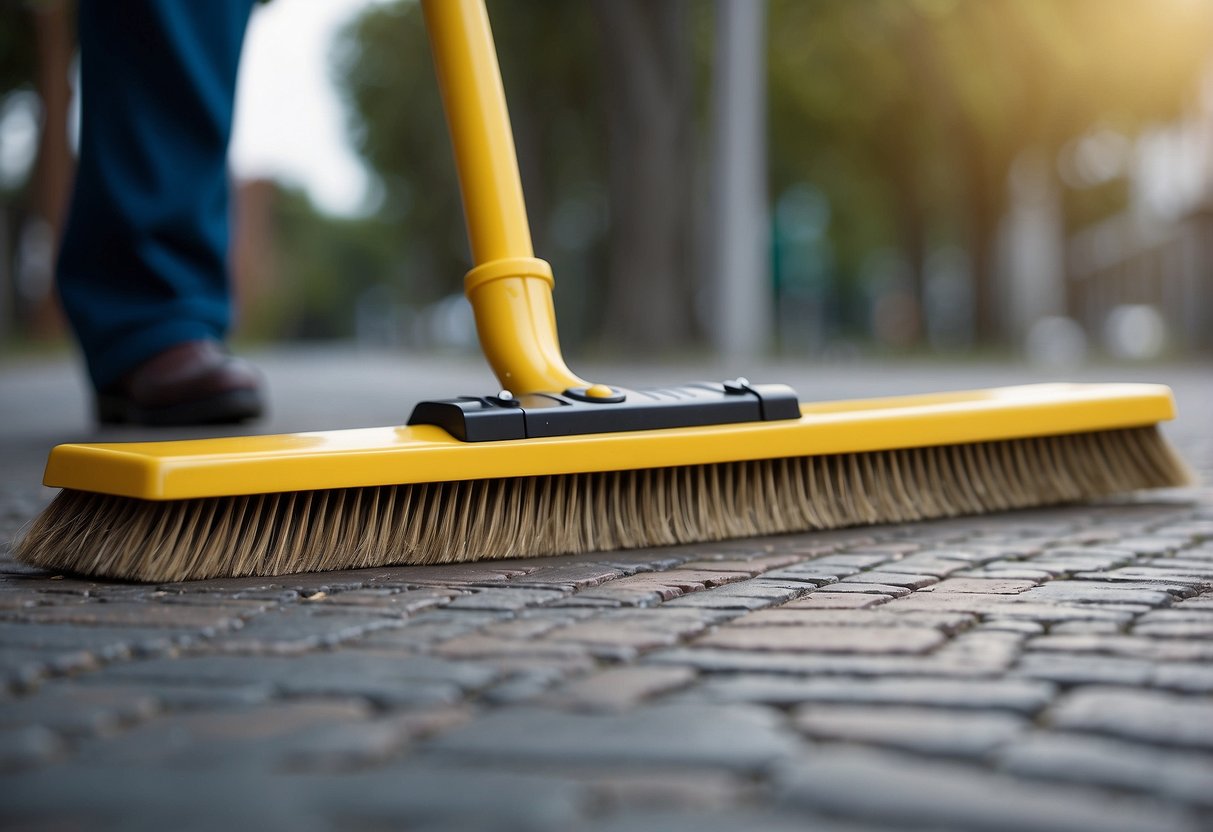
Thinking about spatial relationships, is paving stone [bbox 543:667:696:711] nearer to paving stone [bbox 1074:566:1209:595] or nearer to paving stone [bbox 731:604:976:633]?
paving stone [bbox 731:604:976:633]

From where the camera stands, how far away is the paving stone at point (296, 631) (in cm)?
179

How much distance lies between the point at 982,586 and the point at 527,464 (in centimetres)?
79

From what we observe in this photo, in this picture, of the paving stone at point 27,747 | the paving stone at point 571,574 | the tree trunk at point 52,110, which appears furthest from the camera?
the tree trunk at point 52,110

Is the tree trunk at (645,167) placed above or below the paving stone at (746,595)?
above

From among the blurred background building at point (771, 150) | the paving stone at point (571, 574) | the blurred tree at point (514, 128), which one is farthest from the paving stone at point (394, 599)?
the blurred tree at point (514, 128)

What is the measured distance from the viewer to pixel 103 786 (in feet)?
4.08

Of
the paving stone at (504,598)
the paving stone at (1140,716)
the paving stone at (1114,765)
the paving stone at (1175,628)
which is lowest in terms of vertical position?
the paving stone at (1114,765)

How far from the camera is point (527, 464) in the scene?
2.50 m

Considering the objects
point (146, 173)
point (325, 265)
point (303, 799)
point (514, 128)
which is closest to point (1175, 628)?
point (303, 799)

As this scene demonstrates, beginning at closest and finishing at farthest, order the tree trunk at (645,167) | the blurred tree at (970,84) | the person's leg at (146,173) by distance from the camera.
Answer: the person's leg at (146,173), the tree trunk at (645,167), the blurred tree at (970,84)

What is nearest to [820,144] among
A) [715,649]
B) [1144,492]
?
[1144,492]

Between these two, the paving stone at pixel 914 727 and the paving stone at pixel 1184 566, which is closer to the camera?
the paving stone at pixel 914 727

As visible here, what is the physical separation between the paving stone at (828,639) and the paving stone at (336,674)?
332mm

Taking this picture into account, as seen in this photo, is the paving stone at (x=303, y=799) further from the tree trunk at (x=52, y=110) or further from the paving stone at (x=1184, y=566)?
the tree trunk at (x=52, y=110)
